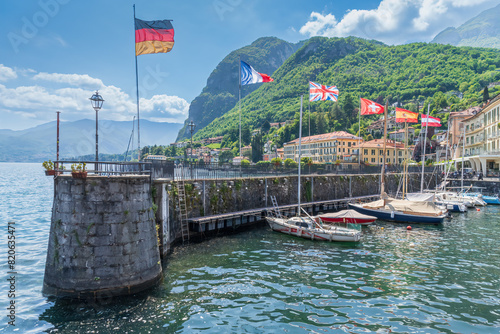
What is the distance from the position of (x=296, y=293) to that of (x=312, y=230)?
411 inches

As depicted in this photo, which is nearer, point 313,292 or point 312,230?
point 313,292

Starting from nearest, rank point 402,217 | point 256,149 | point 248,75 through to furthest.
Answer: point 248,75, point 402,217, point 256,149

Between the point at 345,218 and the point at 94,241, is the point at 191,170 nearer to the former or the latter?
the point at 94,241

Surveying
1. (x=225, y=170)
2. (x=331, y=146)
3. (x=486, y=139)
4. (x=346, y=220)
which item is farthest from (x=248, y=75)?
(x=331, y=146)

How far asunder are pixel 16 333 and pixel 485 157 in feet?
258

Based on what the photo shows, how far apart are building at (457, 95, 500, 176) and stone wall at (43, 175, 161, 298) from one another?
6153 cm

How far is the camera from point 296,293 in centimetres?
1341

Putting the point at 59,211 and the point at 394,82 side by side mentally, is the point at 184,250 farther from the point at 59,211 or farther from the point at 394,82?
the point at 394,82

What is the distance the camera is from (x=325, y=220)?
89.7ft

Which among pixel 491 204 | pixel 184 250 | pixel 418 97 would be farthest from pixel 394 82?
pixel 184 250

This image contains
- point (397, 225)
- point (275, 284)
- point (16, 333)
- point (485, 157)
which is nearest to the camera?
point (16, 333)

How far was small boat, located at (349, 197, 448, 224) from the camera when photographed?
3090 centimetres

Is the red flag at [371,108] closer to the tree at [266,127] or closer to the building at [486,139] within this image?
the building at [486,139]

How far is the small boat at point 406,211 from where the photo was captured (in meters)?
30.9
